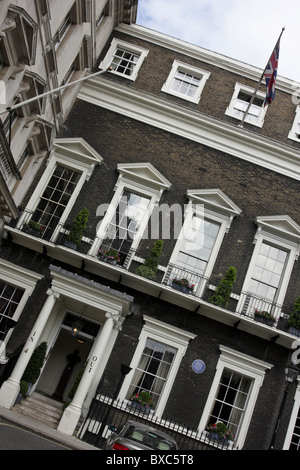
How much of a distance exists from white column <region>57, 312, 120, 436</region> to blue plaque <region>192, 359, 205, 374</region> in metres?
3.16

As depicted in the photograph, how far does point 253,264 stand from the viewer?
50.2 ft

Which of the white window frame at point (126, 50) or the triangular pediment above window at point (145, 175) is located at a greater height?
the white window frame at point (126, 50)

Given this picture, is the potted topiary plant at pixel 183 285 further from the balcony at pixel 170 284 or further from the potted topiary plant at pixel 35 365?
the potted topiary plant at pixel 35 365

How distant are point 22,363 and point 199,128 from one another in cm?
1108

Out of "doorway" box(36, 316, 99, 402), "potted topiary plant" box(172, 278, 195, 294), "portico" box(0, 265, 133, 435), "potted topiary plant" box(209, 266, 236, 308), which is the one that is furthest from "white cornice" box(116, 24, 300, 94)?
"doorway" box(36, 316, 99, 402)

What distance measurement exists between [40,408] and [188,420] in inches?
185

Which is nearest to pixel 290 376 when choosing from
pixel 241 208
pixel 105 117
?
pixel 241 208

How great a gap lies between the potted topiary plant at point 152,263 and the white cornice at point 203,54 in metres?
9.16

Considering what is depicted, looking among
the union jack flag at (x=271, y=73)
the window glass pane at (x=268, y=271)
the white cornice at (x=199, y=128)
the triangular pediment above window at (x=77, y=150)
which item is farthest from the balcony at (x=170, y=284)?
the union jack flag at (x=271, y=73)

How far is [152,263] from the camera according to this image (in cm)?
1442

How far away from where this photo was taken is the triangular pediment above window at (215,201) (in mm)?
15711

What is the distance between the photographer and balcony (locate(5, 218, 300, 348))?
13.9 metres

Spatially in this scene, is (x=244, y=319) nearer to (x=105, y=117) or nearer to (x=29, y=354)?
(x=29, y=354)

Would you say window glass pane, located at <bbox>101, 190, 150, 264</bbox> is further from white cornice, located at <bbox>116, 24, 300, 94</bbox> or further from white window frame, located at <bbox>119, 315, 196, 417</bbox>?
white cornice, located at <bbox>116, 24, 300, 94</bbox>
